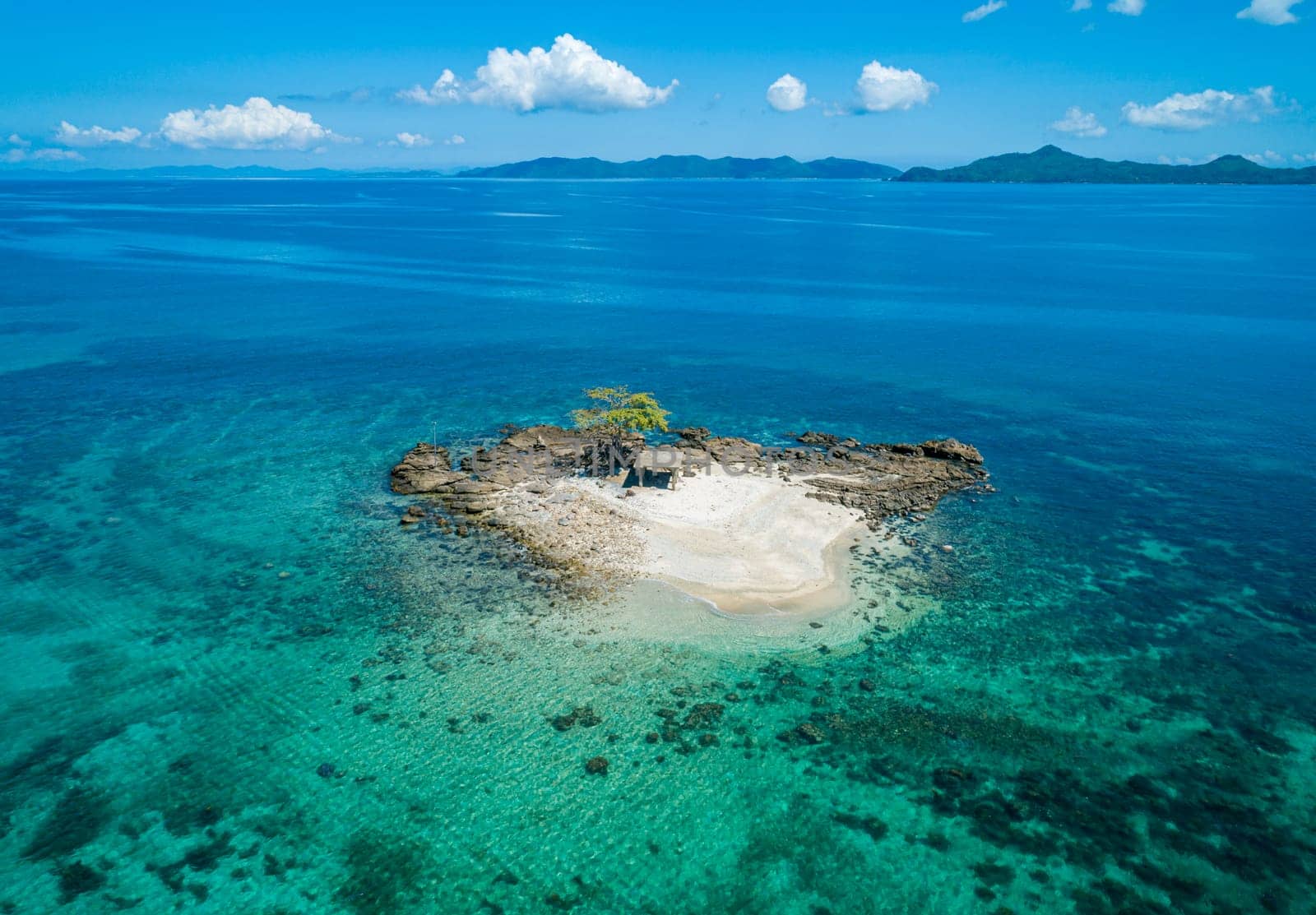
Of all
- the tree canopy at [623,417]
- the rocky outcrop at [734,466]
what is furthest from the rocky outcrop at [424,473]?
the tree canopy at [623,417]

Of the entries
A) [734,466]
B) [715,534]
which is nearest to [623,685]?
[715,534]

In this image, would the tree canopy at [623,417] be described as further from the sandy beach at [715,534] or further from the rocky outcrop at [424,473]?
the rocky outcrop at [424,473]

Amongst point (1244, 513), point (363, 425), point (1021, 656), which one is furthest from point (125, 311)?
point (1244, 513)

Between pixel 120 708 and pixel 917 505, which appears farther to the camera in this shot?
pixel 917 505

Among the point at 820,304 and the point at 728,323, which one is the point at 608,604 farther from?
the point at 820,304

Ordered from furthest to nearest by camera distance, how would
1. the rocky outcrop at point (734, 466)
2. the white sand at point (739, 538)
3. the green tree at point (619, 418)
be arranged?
the green tree at point (619, 418) → the rocky outcrop at point (734, 466) → the white sand at point (739, 538)
